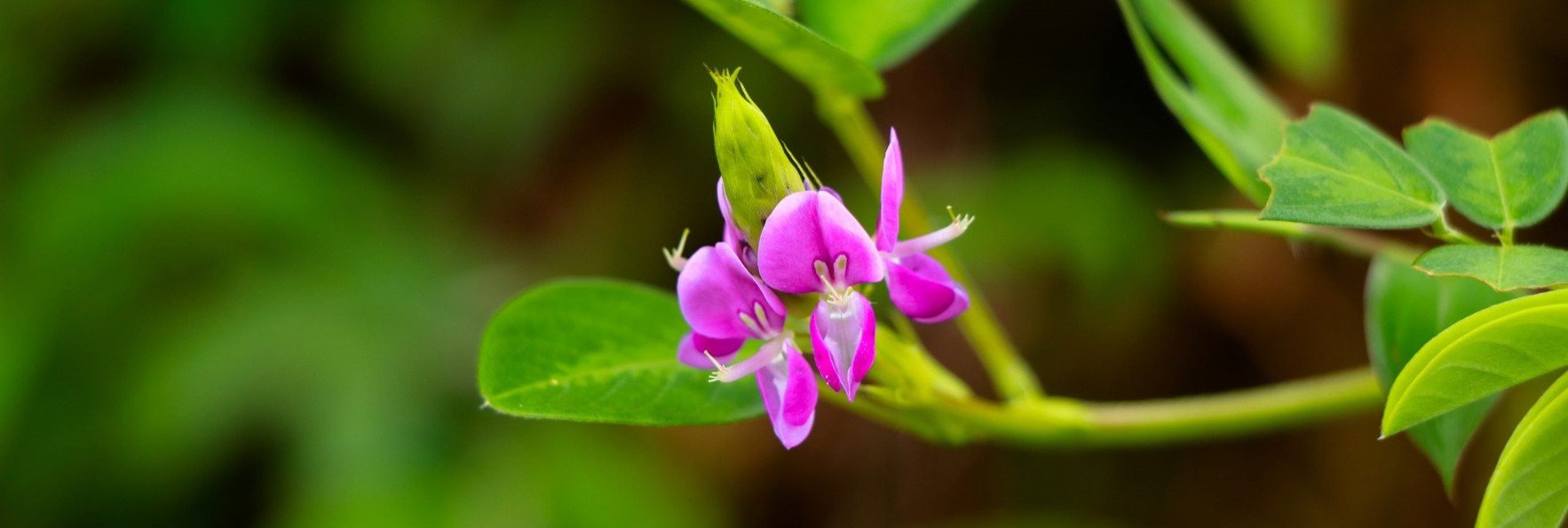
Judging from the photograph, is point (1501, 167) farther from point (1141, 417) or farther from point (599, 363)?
point (599, 363)

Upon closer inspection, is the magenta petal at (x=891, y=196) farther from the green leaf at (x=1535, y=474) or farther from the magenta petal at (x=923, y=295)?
the green leaf at (x=1535, y=474)

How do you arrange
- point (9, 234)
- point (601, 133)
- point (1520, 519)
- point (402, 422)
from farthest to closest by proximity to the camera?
point (601, 133) → point (9, 234) → point (402, 422) → point (1520, 519)

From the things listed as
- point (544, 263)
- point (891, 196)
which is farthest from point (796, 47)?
point (544, 263)

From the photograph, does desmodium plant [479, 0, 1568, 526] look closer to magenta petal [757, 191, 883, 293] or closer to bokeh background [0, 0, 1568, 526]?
magenta petal [757, 191, 883, 293]

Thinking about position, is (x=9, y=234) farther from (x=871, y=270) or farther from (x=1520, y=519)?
(x=1520, y=519)

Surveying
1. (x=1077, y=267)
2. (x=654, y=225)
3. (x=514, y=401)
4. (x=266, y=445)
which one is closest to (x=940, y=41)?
(x=1077, y=267)

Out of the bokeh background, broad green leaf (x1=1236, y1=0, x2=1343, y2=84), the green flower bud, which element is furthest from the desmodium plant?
the bokeh background
